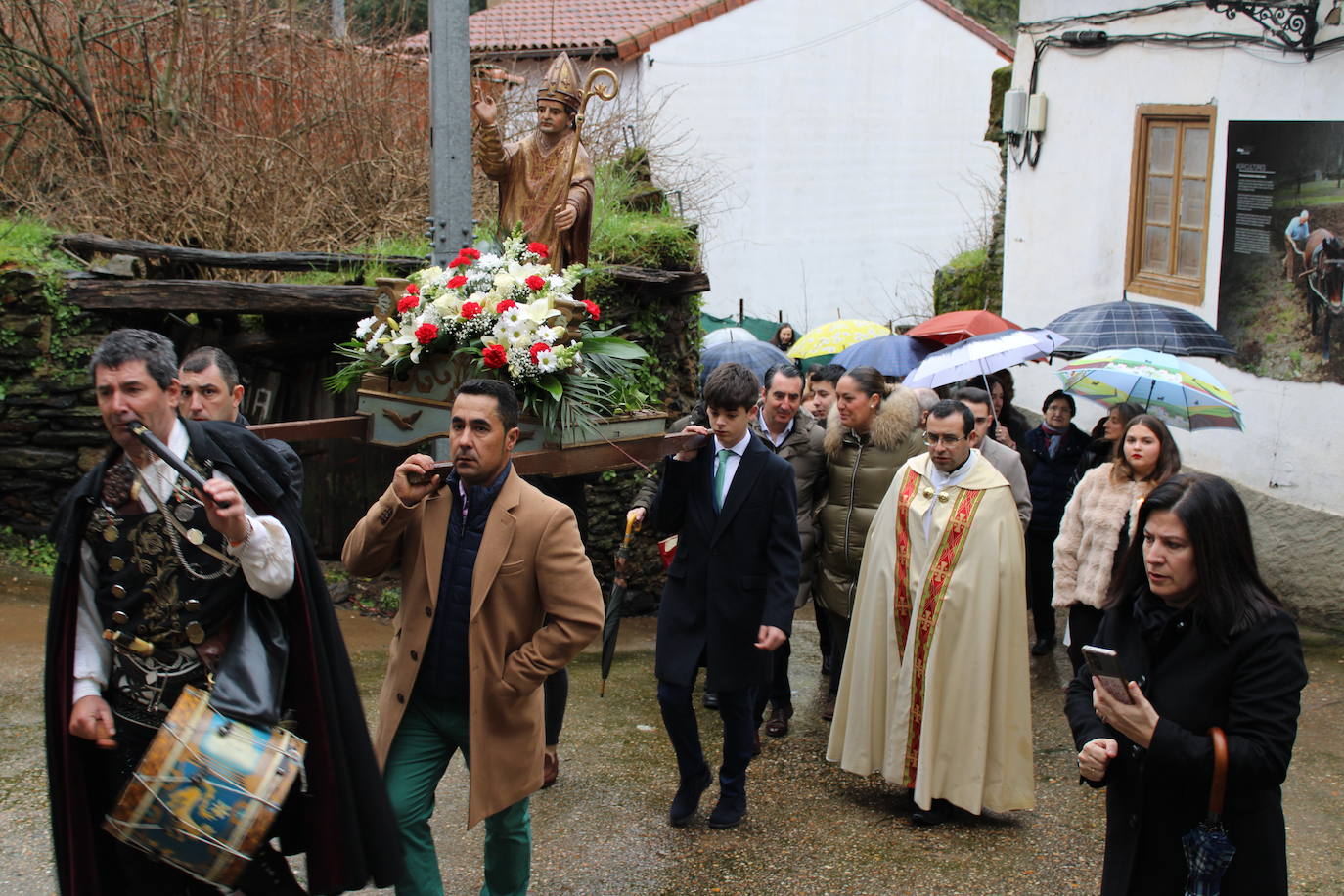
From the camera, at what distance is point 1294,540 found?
874 centimetres

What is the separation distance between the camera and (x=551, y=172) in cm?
669

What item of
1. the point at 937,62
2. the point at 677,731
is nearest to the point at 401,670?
the point at 677,731

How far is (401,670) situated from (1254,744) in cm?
233

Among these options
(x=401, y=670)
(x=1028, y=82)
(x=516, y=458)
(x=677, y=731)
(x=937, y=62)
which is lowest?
(x=677, y=731)

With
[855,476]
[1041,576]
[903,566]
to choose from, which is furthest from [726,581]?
[1041,576]

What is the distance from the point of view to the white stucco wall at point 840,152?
24.2 m

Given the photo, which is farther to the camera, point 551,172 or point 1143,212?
point 1143,212

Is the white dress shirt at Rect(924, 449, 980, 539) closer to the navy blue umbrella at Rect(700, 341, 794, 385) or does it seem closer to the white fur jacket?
the white fur jacket

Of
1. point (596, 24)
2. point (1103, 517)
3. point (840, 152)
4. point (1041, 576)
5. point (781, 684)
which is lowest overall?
point (781, 684)

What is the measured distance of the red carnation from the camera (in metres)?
5.53

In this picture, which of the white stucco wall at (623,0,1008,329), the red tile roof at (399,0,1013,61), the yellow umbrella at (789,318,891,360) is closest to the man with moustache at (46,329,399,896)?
the yellow umbrella at (789,318,891,360)

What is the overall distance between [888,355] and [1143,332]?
220cm

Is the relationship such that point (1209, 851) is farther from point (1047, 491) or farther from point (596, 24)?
point (596, 24)

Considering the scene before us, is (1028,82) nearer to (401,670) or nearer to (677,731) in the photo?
(677,731)
